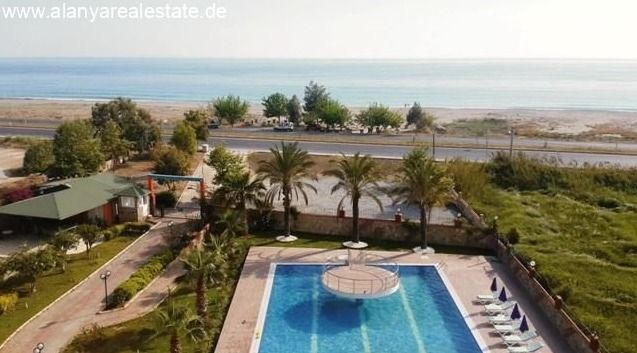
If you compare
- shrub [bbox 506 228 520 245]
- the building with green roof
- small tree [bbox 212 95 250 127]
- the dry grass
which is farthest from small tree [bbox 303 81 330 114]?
shrub [bbox 506 228 520 245]

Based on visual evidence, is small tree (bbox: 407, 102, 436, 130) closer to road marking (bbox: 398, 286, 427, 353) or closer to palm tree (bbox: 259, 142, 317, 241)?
palm tree (bbox: 259, 142, 317, 241)

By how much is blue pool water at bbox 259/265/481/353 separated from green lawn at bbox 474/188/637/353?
17.9 feet

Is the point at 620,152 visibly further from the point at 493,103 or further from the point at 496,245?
the point at 493,103

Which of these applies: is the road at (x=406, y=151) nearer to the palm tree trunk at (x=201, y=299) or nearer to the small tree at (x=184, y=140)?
the small tree at (x=184, y=140)

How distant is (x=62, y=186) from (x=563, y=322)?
1175 inches

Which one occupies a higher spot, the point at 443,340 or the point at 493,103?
the point at 493,103

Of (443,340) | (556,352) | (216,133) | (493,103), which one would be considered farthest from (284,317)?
(493,103)

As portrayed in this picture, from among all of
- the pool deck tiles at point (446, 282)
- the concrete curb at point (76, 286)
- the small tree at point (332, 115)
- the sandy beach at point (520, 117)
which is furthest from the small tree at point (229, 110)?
the pool deck tiles at point (446, 282)

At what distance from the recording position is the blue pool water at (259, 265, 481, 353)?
→ 21.4 meters

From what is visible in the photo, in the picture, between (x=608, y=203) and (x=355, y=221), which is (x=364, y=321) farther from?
(x=608, y=203)

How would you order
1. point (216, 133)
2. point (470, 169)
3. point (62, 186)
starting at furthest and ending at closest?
point (216, 133) → point (470, 169) → point (62, 186)

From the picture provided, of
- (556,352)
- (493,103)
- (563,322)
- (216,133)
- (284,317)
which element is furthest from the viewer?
(493,103)

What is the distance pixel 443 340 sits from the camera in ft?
71.8

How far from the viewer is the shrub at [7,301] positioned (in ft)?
77.4
